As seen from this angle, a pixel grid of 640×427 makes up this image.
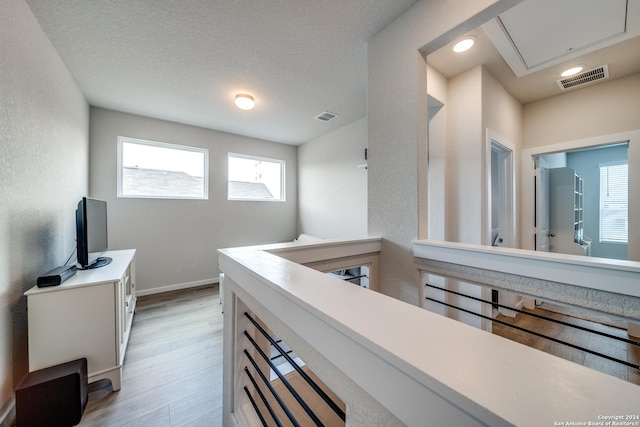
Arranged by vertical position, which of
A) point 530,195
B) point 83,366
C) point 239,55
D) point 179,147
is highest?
point 239,55

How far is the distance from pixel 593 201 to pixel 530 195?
11.0ft

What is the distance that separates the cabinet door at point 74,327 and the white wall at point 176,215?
2.07 m

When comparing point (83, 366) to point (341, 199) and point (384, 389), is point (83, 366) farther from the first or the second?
point (341, 199)

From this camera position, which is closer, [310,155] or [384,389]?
[384,389]

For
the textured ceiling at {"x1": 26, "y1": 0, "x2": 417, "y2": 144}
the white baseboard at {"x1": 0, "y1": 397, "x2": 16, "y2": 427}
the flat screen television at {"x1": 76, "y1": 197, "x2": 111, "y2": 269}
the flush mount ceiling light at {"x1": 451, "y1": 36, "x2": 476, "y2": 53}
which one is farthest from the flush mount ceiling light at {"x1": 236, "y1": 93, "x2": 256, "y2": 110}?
the white baseboard at {"x1": 0, "y1": 397, "x2": 16, "y2": 427}

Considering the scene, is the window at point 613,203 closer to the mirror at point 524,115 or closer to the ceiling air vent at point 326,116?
the mirror at point 524,115

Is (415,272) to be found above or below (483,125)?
below

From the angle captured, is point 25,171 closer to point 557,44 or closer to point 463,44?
point 463,44

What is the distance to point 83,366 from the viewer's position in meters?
1.53

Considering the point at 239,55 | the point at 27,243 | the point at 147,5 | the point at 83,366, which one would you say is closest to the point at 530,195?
the point at 239,55

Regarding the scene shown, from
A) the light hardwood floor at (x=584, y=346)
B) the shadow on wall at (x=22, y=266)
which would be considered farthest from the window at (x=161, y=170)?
the light hardwood floor at (x=584, y=346)

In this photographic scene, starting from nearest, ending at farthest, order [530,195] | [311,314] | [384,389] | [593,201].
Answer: [384,389] < [311,314] < [530,195] < [593,201]

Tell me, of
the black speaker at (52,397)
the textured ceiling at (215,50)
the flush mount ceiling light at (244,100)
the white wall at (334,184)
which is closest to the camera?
the black speaker at (52,397)

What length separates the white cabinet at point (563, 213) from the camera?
11.1ft
